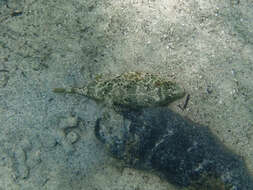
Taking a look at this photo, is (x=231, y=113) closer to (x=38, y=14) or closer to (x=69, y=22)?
(x=69, y=22)

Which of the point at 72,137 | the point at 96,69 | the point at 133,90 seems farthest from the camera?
the point at 96,69

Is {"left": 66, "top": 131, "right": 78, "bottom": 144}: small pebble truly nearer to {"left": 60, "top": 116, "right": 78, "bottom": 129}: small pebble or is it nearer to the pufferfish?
{"left": 60, "top": 116, "right": 78, "bottom": 129}: small pebble

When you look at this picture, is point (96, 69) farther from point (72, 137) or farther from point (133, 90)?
point (72, 137)

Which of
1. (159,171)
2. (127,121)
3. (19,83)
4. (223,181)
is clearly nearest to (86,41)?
(19,83)

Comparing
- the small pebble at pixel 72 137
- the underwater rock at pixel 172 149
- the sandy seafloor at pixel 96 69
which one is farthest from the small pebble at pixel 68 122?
the underwater rock at pixel 172 149

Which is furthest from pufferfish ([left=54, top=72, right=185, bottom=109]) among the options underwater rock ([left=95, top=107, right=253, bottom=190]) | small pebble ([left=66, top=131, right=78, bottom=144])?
small pebble ([left=66, top=131, right=78, bottom=144])

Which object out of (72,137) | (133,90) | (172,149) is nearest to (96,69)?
(133,90)

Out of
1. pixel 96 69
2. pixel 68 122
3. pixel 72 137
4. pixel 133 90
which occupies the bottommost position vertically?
pixel 72 137
